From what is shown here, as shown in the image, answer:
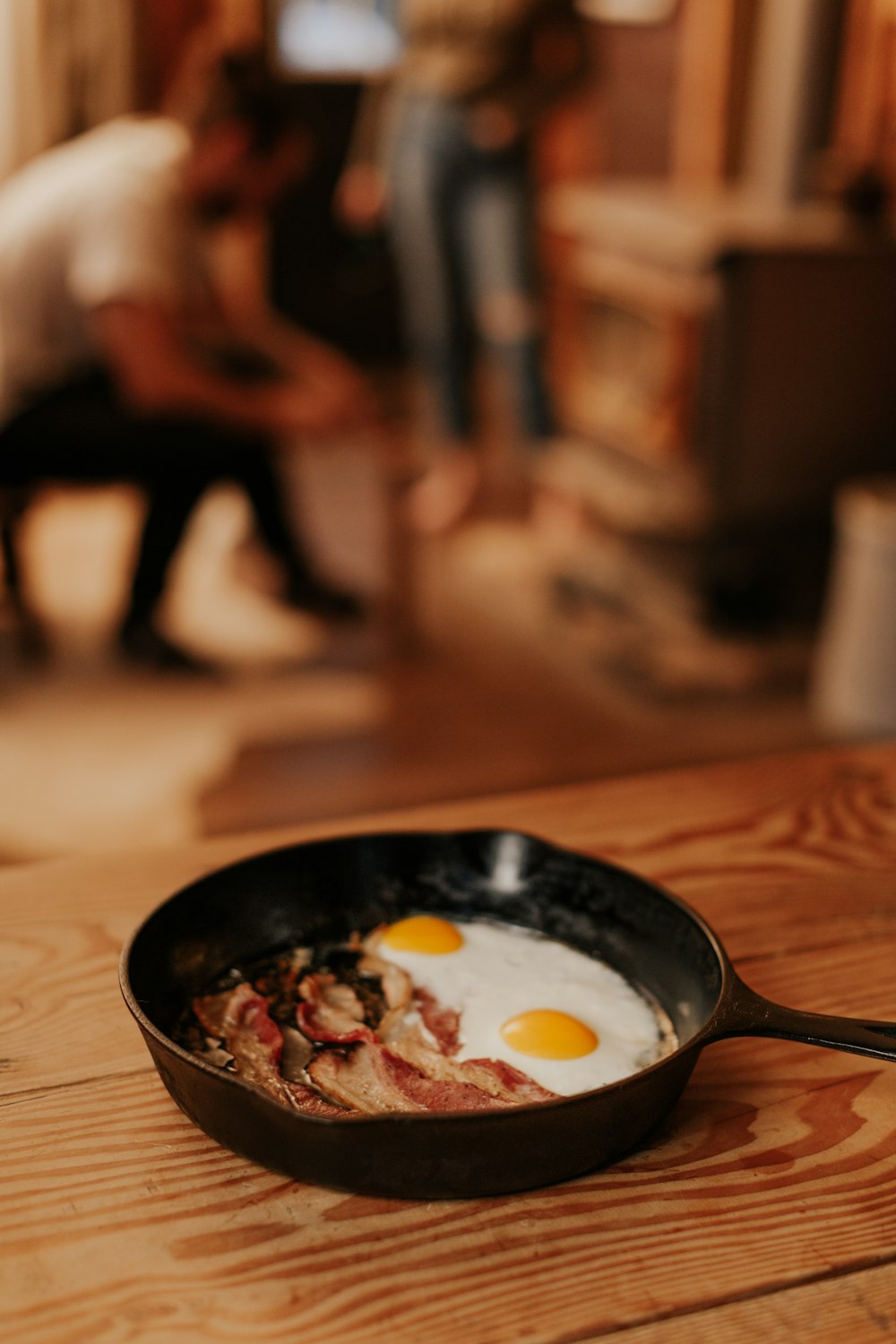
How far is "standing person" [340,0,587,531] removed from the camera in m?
3.51

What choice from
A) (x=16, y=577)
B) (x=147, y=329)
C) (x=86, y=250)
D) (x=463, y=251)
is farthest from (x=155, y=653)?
(x=463, y=251)

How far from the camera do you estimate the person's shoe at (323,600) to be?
315 cm

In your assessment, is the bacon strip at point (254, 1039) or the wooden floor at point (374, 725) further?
the wooden floor at point (374, 725)

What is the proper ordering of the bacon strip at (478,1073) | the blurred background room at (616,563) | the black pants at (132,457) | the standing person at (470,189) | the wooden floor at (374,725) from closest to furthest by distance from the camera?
the bacon strip at (478,1073), the wooden floor at (374,725), the blurred background room at (616,563), the black pants at (132,457), the standing person at (470,189)

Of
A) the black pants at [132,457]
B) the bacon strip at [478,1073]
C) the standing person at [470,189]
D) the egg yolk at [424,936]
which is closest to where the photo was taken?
the bacon strip at [478,1073]

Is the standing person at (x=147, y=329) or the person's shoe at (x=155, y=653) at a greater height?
the standing person at (x=147, y=329)

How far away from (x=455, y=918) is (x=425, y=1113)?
0.31m

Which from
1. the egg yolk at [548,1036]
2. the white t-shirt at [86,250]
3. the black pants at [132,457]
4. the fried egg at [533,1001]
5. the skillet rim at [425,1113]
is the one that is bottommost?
the black pants at [132,457]

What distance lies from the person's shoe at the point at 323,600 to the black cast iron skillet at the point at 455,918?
7.12 ft

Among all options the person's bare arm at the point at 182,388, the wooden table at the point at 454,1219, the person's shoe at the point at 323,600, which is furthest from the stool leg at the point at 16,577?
the wooden table at the point at 454,1219

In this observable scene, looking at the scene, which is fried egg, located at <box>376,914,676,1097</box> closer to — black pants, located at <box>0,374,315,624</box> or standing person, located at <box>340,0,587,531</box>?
black pants, located at <box>0,374,315,624</box>

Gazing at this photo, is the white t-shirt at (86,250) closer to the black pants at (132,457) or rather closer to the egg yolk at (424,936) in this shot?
the black pants at (132,457)

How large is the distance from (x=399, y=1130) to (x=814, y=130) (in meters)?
3.00

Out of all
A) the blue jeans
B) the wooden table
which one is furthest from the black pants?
the wooden table
